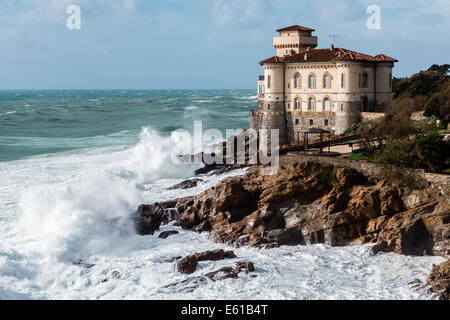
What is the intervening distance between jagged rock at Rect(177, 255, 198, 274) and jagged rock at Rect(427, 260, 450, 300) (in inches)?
317

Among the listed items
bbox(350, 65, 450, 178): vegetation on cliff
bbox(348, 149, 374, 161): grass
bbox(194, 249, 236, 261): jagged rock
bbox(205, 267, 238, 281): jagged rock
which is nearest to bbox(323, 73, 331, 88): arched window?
bbox(350, 65, 450, 178): vegetation on cliff

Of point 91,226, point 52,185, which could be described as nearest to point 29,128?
point 52,185

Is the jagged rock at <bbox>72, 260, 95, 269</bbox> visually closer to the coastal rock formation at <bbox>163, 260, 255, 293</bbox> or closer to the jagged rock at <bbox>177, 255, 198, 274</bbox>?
the jagged rock at <bbox>177, 255, 198, 274</bbox>

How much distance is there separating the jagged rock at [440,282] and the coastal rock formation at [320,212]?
2785mm

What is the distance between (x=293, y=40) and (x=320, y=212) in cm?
2426

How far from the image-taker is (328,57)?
40500 millimetres

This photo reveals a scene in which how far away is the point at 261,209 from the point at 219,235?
233 cm

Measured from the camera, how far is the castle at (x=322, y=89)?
40.1 metres

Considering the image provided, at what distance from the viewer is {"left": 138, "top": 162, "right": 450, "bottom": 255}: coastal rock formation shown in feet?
73.3

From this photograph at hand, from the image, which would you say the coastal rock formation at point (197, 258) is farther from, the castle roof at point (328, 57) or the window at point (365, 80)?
the window at point (365, 80)

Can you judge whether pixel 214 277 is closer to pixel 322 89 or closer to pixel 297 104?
pixel 322 89

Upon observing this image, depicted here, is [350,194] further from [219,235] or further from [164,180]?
[164,180]

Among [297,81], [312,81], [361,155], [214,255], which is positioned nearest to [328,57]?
[312,81]

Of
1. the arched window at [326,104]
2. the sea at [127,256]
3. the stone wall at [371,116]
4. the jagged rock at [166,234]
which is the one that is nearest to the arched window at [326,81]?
the arched window at [326,104]
